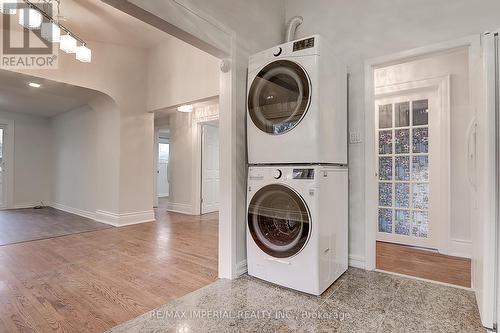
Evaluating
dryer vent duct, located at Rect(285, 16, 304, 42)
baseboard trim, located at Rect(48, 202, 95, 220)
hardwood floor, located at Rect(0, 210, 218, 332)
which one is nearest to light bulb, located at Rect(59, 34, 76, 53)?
hardwood floor, located at Rect(0, 210, 218, 332)

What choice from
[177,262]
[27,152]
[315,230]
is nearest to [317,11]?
[315,230]

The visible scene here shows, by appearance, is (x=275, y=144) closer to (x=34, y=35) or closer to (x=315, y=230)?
(x=315, y=230)

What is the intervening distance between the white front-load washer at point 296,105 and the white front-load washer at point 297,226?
0.13 meters

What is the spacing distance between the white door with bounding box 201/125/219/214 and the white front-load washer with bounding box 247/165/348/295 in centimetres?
354

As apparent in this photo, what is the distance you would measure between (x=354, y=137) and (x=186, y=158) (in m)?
3.91

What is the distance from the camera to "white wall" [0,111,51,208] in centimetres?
630

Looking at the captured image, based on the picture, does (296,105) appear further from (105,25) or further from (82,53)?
(105,25)

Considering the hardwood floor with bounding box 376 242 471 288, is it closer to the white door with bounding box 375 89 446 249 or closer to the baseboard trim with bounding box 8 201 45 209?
the white door with bounding box 375 89 446 249

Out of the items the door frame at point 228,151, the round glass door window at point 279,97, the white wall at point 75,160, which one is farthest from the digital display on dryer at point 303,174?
the white wall at point 75,160

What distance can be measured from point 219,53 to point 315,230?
1.58m

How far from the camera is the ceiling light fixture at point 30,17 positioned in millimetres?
2562

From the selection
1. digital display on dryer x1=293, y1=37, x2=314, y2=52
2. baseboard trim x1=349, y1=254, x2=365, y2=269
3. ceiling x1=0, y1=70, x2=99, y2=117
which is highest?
ceiling x1=0, y1=70, x2=99, y2=117

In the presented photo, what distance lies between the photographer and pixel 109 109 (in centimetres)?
464

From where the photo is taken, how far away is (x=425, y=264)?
2561 mm
